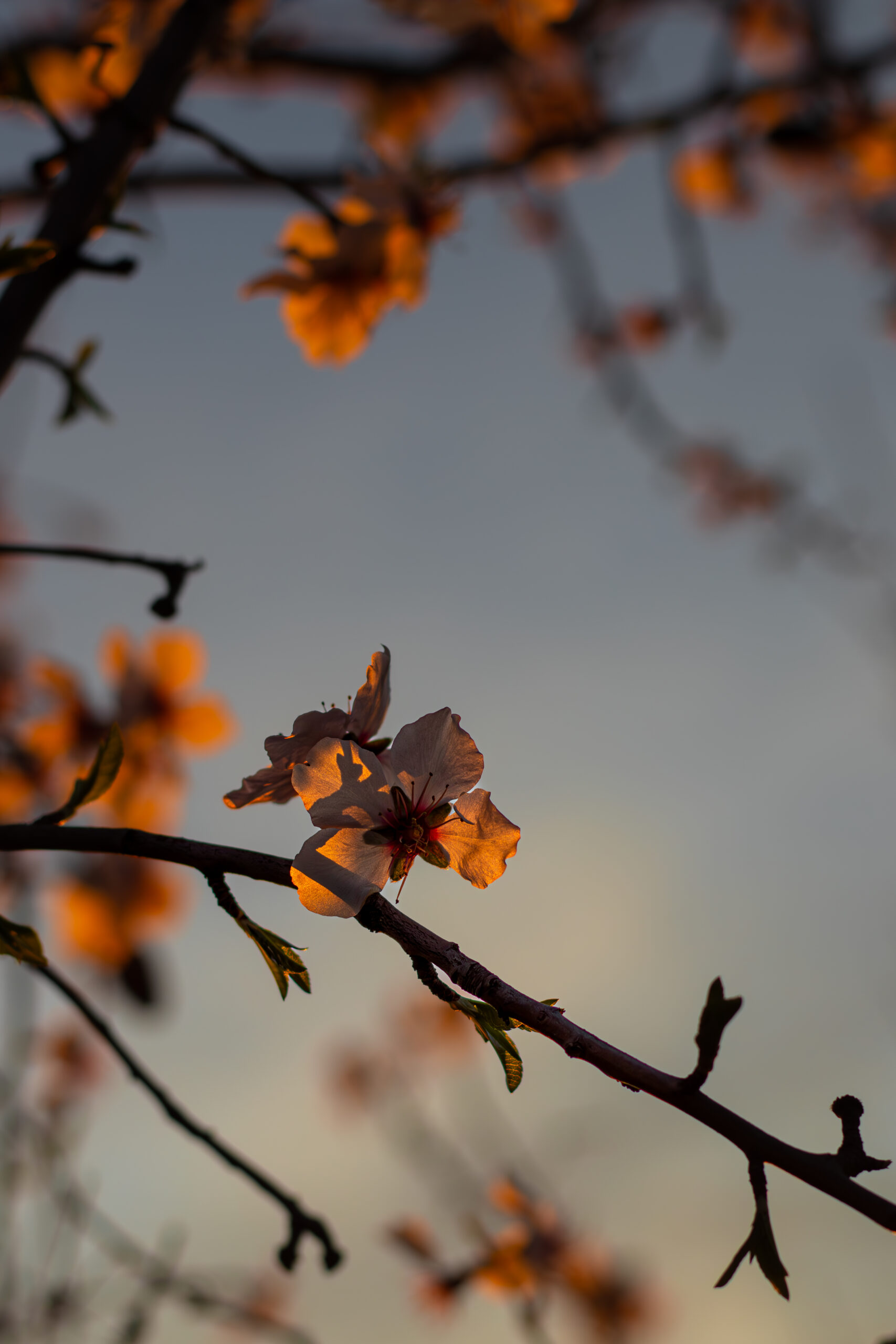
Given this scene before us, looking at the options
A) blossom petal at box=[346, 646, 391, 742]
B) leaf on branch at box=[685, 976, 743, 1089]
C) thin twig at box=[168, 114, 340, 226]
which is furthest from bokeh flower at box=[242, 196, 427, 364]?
leaf on branch at box=[685, 976, 743, 1089]

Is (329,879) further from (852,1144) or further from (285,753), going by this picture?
(852,1144)

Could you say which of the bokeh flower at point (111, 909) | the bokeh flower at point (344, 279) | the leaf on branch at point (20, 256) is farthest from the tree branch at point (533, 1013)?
the bokeh flower at point (111, 909)

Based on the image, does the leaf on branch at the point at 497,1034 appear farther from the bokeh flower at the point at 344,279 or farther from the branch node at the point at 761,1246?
the bokeh flower at the point at 344,279

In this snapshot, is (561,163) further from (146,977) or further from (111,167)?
(146,977)

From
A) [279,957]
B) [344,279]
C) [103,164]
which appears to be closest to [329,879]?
[279,957]

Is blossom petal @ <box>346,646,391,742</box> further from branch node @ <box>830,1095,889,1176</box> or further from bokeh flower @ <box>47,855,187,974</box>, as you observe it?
bokeh flower @ <box>47,855,187,974</box>

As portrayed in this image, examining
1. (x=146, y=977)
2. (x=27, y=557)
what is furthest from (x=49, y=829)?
(x=146, y=977)
